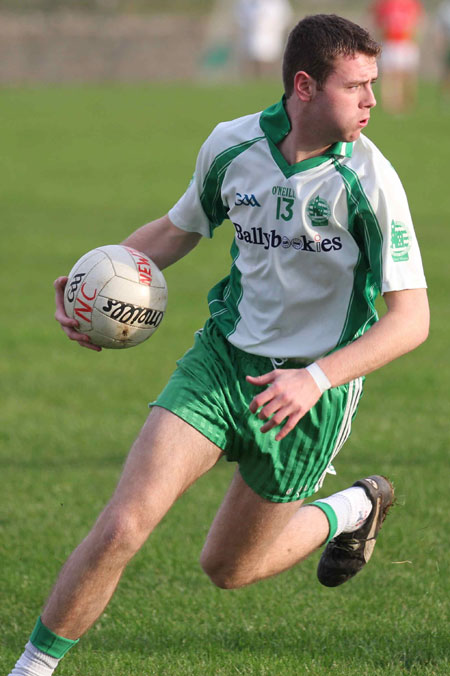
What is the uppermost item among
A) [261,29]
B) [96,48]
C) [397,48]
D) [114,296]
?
[114,296]

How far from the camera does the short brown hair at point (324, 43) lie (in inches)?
164

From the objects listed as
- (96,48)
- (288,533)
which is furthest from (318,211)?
(96,48)

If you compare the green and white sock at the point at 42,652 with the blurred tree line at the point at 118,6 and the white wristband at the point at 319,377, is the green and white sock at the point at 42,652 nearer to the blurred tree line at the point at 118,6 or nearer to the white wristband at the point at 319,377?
the white wristband at the point at 319,377

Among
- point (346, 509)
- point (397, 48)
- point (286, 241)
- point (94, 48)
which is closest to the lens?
point (286, 241)

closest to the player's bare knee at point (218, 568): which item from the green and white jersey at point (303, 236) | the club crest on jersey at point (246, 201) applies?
the green and white jersey at point (303, 236)

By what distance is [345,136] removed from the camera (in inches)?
167

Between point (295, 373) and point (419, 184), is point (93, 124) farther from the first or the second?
point (295, 373)

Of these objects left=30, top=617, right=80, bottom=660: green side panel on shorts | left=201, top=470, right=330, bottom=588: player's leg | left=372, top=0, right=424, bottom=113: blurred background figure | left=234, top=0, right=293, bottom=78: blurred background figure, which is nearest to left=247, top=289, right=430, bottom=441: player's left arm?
left=201, top=470, right=330, bottom=588: player's leg

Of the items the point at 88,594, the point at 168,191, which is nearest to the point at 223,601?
the point at 88,594

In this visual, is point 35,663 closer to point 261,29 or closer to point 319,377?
point 319,377

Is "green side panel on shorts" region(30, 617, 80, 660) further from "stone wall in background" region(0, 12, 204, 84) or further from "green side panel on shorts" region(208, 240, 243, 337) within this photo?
"stone wall in background" region(0, 12, 204, 84)

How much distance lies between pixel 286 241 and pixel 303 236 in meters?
0.07

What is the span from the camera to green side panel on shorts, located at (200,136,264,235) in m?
4.52

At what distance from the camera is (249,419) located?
444 centimetres
